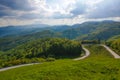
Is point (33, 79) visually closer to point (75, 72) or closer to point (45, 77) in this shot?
point (45, 77)

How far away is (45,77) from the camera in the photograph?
34812mm

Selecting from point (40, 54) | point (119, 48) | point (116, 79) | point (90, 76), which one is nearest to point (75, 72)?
point (90, 76)

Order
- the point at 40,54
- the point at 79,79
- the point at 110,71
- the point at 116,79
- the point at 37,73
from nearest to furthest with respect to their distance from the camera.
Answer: the point at 116,79 < the point at 79,79 < the point at 37,73 < the point at 110,71 < the point at 40,54

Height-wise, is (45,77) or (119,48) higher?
(45,77)

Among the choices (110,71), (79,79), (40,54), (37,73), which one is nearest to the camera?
(79,79)

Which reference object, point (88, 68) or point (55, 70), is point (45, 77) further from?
point (88, 68)

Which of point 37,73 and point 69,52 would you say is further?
point 69,52

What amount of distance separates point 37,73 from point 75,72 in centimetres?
779

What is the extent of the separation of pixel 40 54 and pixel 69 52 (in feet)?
72.3

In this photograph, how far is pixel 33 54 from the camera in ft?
424

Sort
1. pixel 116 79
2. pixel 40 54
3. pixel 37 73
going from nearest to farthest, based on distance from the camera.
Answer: pixel 116 79
pixel 37 73
pixel 40 54

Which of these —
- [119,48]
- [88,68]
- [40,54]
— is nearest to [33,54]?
[40,54]

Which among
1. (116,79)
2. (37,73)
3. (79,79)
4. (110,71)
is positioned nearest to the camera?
(116,79)

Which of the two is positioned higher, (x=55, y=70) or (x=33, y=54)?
(x=55, y=70)
